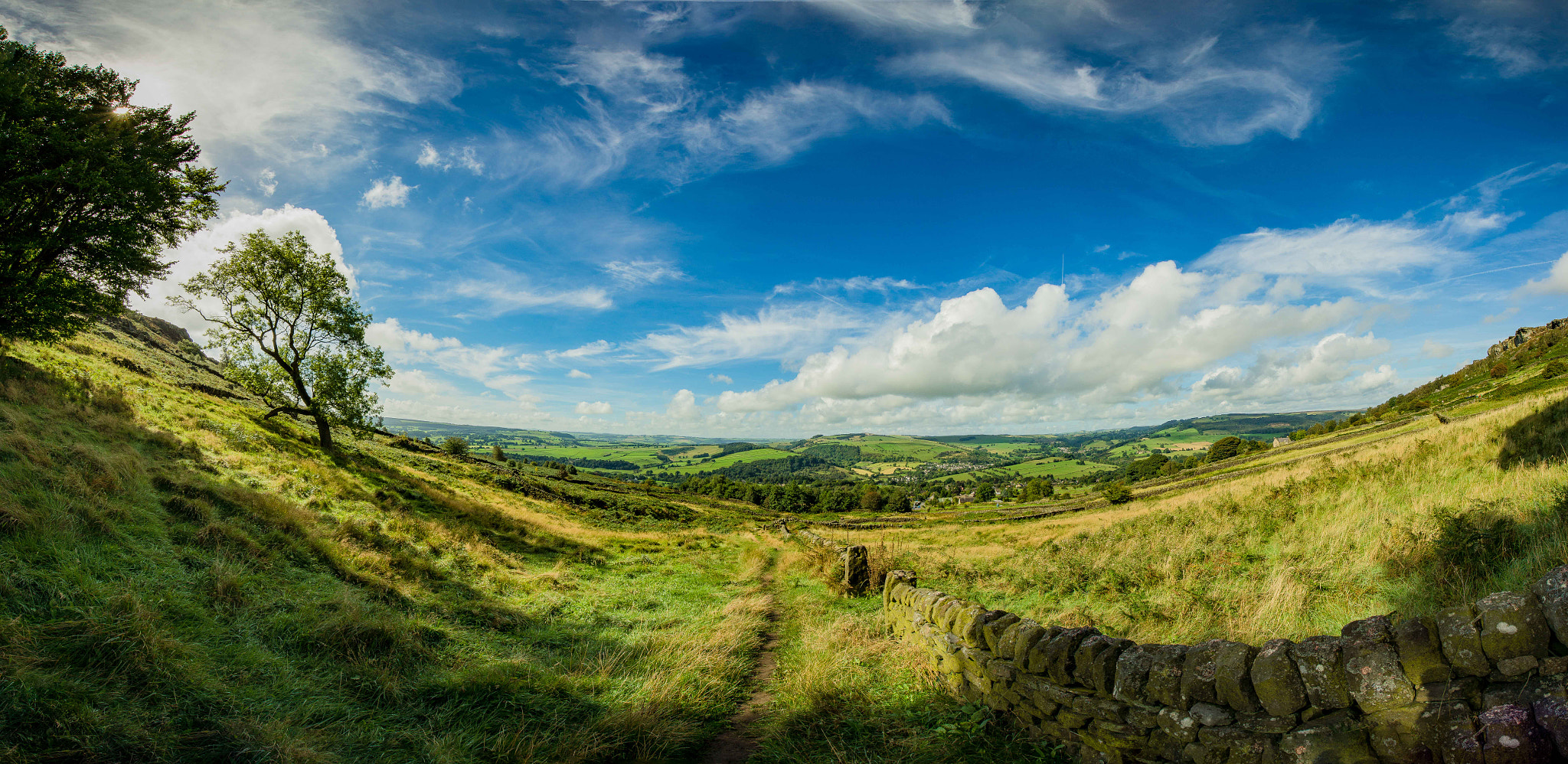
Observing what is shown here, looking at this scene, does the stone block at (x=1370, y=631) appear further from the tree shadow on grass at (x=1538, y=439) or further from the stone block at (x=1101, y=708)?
the tree shadow on grass at (x=1538, y=439)

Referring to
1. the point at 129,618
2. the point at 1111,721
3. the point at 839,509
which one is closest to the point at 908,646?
the point at 1111,721

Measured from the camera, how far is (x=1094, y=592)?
961 cm

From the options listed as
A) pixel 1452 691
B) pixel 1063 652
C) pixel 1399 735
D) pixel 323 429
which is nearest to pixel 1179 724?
pixel 1063 652

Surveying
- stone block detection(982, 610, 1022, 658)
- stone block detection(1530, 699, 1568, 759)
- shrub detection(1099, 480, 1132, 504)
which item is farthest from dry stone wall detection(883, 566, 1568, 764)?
shrub detection(1099, 480, 1132, 504)

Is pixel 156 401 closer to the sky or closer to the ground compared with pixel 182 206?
closer to the ground

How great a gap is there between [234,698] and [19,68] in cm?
2214

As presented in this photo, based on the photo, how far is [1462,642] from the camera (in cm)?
310

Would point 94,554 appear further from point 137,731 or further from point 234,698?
point 137,731

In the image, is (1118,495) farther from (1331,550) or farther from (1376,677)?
(1376,677)

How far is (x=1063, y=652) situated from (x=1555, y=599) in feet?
10.9

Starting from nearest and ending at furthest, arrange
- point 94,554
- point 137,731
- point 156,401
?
point 137,731, point 94,554, point 156,401

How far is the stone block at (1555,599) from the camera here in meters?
2.82

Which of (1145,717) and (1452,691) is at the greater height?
(1452,691)

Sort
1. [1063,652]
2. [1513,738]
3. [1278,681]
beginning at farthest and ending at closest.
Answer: [1063,652], [1278,681], [1513,738]
